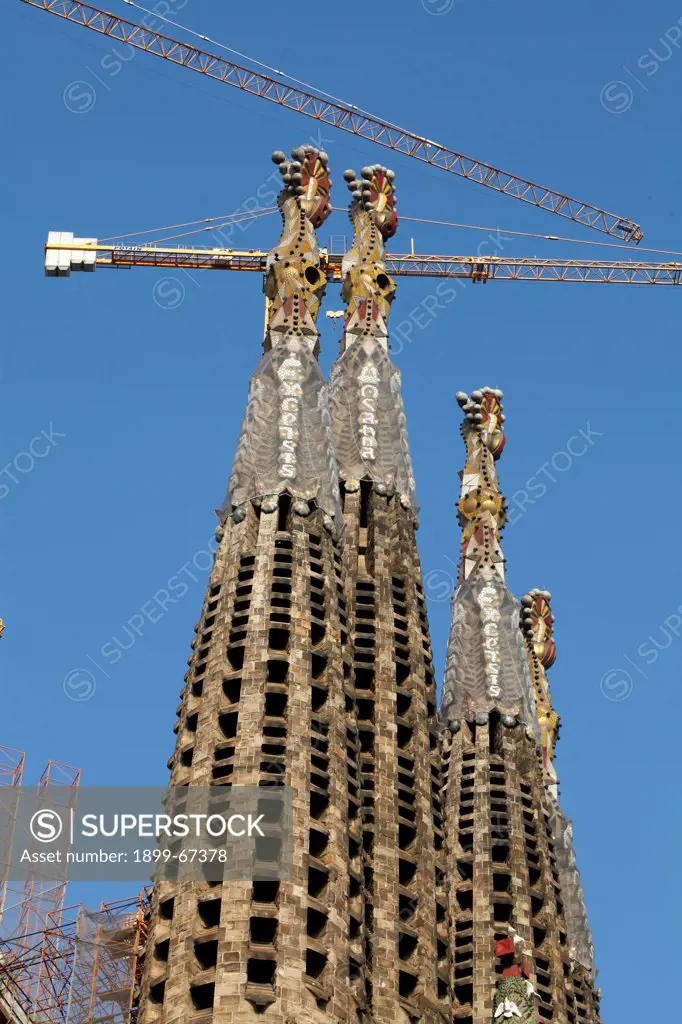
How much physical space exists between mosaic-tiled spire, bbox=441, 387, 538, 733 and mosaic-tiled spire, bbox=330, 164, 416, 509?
27.1 ft

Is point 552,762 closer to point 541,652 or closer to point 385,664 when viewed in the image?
point 541,652

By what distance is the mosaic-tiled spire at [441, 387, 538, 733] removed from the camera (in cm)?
10369

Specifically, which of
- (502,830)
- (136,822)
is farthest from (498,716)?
(136,822)

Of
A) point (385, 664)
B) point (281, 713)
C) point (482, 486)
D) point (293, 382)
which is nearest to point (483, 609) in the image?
point (482, 486)

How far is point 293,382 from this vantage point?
95.1 m

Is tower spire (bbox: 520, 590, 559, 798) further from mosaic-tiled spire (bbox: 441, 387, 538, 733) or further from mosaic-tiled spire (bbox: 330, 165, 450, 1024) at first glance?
mosaic-tiled spire (bbox: 330, 165, 450, 1024)

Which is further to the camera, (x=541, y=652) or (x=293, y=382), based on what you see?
(x=541, y=652)

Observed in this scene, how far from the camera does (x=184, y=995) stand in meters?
72.4

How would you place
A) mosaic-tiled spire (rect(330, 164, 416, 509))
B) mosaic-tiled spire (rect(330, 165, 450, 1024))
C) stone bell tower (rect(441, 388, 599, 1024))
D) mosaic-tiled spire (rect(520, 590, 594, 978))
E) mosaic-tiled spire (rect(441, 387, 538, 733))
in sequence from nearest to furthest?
mosaic-tiled spire (rect(330, 165, 450, 1024))
stone bell tower (rect(441, 388, 599, 1024))
mosaic-tiled spire (rect(330, 164, 416, 509))
mosaic-tiled spire (rect(441, 387, 538, 733))
mosaic-tiled spire (rect(520, 590, 594, 978))

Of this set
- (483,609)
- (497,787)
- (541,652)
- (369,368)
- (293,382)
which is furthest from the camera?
(541,652)

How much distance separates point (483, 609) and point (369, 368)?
1241 cm

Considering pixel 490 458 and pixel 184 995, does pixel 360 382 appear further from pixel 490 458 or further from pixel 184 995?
pixel 184 995

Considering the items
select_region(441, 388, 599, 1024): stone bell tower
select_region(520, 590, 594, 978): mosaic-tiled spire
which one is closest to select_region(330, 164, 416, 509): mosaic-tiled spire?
select_region(441, 388, 599, 1024): stone bell tower

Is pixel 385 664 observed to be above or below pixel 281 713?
above
